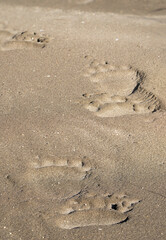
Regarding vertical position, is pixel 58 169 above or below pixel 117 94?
below

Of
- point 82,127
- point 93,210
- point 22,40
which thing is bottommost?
point 93,210

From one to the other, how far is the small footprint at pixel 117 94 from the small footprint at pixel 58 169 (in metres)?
0.72

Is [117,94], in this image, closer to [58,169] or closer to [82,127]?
[82,127]

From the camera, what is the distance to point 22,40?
204 inches

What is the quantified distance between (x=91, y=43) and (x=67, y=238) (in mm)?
2887

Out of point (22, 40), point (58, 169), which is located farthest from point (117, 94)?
point (22, 40)

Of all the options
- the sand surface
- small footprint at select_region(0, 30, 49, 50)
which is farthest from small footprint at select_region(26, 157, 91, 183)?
→ small footprint at select_region(0, 30, 49, 50)

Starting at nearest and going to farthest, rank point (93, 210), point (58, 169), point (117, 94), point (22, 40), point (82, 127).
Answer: point (93, 210) → point (58, 169) → point (82, 127) → point (117, 94) → point (22, 40)

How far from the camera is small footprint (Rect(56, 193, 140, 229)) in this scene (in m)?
2.83

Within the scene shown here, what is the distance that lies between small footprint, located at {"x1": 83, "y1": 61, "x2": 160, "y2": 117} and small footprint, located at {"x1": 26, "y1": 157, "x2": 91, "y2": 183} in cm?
72

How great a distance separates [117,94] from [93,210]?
5.23ft

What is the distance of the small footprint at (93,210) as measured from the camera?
2.83 meters

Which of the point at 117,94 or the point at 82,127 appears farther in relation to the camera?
the point at 117,94

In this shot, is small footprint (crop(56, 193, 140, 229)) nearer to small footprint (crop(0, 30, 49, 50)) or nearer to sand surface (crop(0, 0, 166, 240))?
sand surface (crop(0, 0, 166, 240))
